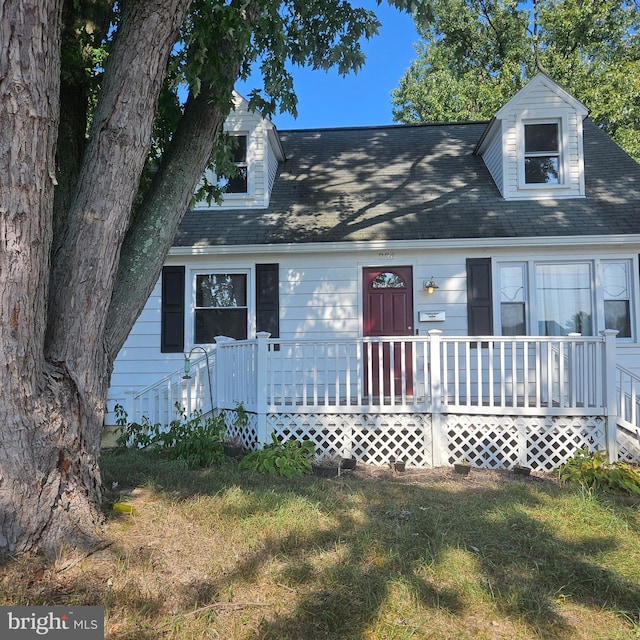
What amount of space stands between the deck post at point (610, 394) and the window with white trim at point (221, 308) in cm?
517

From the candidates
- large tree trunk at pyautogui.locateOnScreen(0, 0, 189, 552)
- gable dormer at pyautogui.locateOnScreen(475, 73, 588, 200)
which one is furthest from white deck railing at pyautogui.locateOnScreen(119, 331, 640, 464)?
gable dormer at pyautogui.locateOnScreen(475, 73, 588, 200)

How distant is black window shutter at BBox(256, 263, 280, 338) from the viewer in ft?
26.0

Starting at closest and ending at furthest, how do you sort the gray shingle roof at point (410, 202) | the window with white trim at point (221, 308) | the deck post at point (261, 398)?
the deck post at point (261, 398)
the gray shingle roof at point (410, 202)
the window with white trim at point (221, 308)

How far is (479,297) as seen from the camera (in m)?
7.58

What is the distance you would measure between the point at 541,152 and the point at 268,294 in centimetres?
543

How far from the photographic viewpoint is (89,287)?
120 inches

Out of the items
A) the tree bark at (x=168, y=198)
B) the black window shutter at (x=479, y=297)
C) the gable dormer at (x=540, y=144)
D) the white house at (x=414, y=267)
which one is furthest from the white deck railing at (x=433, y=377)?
the gable dormer at (x=540, y=144)

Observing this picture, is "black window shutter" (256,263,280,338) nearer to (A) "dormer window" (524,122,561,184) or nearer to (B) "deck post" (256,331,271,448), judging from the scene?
(B) "deck post" (256,331,271,448)

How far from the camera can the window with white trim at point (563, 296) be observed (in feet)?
24.7

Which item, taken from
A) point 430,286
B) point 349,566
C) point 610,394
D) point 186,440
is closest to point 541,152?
point 430,286

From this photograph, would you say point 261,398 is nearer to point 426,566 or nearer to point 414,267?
point 426,566

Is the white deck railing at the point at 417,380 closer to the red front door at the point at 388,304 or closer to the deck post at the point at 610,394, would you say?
the deck post at the point at 610,394

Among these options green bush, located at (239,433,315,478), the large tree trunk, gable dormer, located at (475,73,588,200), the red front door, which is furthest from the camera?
gable dormer, located at (475,73,588,200)

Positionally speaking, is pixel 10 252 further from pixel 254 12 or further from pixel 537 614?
pixel 537 614
